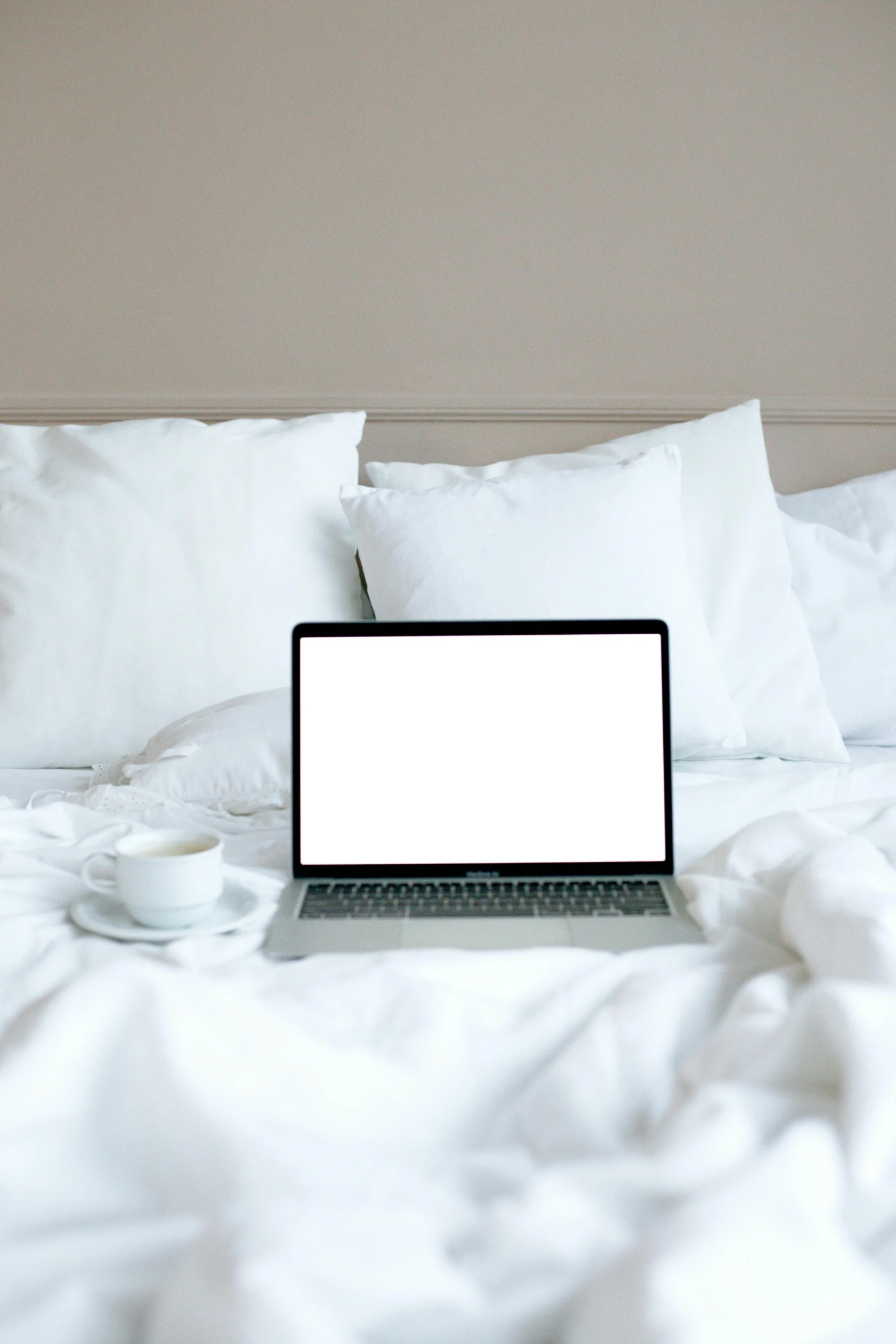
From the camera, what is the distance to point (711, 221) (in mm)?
2012

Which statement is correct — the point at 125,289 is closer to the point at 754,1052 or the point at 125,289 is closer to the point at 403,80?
the point at 403,80

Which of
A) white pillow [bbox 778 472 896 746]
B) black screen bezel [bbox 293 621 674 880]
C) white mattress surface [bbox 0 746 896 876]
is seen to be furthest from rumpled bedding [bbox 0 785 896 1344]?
white pillow [bbox 778 472 896 746]

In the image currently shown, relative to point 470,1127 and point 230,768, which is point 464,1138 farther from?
point 230,768

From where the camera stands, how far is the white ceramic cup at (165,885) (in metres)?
0.74

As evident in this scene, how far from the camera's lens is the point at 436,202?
1991mm

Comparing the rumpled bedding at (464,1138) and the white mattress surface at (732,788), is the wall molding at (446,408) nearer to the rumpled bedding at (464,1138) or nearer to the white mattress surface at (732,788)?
the white mattress surface at (732,788)

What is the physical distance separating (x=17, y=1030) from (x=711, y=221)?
1.93m

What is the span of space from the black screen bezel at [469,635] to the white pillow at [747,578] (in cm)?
54

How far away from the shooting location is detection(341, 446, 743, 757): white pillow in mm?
1358

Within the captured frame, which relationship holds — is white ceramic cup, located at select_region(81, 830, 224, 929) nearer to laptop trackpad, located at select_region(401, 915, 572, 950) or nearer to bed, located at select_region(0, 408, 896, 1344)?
bed, located at select_region(0, 408, 896, 1344)

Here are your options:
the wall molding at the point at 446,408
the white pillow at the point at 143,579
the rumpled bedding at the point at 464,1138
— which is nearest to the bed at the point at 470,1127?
the rumpled bedding at the point at 464,1138

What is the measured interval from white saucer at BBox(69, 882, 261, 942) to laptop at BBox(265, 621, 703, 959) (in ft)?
0.20

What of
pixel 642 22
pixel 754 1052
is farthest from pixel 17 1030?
pixel 642 22

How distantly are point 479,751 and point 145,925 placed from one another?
0.31 m
